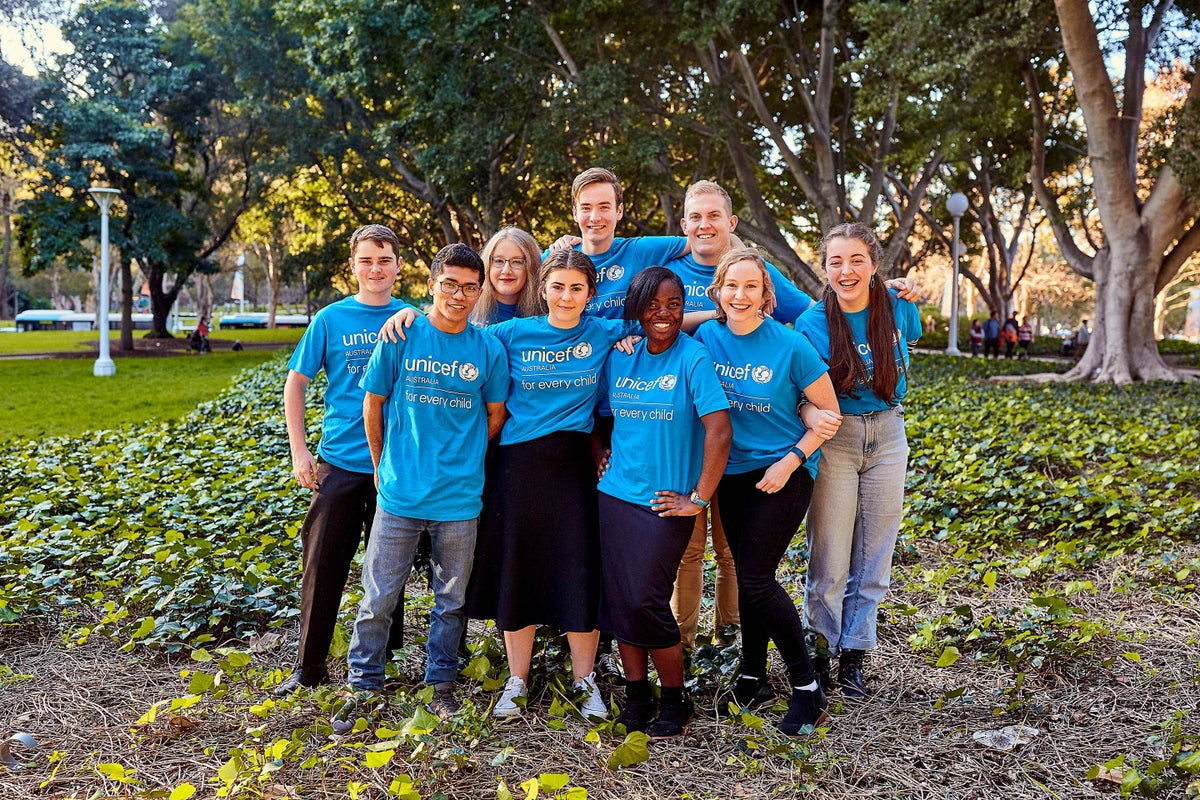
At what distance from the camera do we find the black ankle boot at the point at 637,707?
3.54m

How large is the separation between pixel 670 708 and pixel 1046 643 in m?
1.89

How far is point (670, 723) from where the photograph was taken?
3539 millimetres

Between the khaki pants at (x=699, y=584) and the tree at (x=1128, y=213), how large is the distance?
12.9m

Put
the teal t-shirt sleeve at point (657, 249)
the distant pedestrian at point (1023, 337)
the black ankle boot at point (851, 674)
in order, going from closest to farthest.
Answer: the black ankle boot at point (851, 674), the teal t-shirt sleeve at point (657, 249), the distant pedestrian at point (1023, 337)

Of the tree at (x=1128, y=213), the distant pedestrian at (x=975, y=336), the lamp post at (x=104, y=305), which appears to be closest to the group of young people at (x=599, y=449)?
the tree at (x=1128, y=213)

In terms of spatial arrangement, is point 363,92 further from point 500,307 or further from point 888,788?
point 888,788

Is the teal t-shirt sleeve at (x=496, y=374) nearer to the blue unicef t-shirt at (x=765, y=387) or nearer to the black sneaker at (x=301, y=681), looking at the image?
the blue unicef t-shirt at (x=765, y=387)

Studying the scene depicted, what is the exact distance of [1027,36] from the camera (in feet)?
42.1

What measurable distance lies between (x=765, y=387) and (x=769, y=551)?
0.61m

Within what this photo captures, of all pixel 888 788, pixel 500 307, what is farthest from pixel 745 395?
pixel 888 788

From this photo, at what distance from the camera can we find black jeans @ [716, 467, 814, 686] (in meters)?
3.55

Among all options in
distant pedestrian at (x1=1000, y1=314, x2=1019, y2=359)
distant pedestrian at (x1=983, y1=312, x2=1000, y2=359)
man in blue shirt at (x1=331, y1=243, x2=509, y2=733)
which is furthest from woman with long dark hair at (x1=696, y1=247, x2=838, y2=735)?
distant pedestrian at (x1=1000, y1=314, x2=1019, y2=359)

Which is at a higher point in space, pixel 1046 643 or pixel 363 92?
pixel 363 92

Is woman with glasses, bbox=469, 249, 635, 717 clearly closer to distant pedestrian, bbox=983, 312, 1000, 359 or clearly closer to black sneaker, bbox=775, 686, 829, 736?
black sneaker, bbox=775, 686, 829, 736
